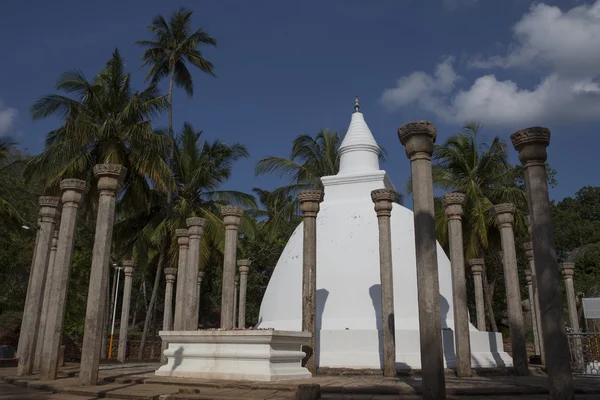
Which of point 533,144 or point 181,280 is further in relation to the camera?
point 181,280

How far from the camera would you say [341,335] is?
13500mm

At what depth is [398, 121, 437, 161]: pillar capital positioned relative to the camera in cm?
788

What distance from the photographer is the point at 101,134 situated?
62.2 feet

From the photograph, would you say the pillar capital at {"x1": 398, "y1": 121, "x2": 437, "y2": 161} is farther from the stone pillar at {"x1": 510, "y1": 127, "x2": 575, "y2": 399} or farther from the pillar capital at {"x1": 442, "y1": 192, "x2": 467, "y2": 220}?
the pillar capital at {"x1": 442, "y1": 192, "x2": 467, "y2": 220}

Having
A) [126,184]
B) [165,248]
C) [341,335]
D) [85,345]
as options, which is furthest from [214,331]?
[165,248]

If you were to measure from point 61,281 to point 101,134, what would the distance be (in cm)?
962

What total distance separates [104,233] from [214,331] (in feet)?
9.67

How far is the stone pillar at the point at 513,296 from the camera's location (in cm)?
1242

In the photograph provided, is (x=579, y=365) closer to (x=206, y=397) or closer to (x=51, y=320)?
(x=206, y=397)

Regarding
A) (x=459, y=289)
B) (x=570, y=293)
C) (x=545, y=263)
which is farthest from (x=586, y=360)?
(x=545, y=263)

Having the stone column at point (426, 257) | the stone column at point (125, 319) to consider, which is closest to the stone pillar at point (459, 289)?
the stone column at point (426, 257)

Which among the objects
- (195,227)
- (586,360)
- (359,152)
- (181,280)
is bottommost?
(586,360)

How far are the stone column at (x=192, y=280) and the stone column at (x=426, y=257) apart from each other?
7466mm

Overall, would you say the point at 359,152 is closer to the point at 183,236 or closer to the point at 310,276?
the point at 183,236
